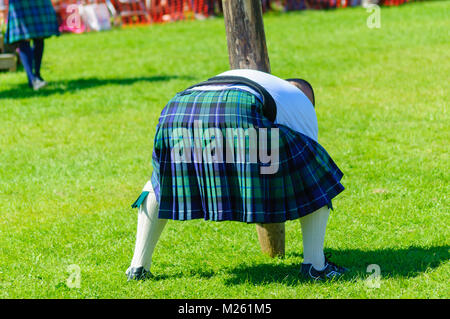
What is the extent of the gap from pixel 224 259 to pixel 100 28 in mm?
13178

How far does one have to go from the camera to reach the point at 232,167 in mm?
3814

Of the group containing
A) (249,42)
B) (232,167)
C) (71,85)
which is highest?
(249,42)

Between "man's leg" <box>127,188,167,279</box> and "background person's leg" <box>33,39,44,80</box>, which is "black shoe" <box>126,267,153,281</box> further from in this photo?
"background person's leg" <box>33,39,44,80</box>

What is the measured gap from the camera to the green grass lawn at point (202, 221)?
4.39 metres

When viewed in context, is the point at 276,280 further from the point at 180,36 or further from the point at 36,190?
the point at 180,36

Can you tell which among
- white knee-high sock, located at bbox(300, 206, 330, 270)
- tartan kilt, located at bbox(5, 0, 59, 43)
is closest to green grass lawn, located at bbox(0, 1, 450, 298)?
white knee-high sock, located at bbox(300, 206, 330, 270)

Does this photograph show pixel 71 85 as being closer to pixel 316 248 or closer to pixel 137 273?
pixel 137 273

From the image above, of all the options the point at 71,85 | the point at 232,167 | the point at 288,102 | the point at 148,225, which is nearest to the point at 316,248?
the point at 232,167

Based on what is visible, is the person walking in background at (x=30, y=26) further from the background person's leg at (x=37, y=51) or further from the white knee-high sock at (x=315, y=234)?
the white knee-high sock at (x=315, y=234)

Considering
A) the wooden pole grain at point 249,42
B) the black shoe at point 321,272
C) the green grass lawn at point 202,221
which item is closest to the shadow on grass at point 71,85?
the green grass lawn at point 202,221

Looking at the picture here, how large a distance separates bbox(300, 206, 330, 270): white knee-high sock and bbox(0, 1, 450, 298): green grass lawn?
0.46 ft

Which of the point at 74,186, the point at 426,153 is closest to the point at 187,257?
the point at 74,186

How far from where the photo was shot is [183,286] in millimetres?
4289

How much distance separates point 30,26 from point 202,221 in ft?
19.1
